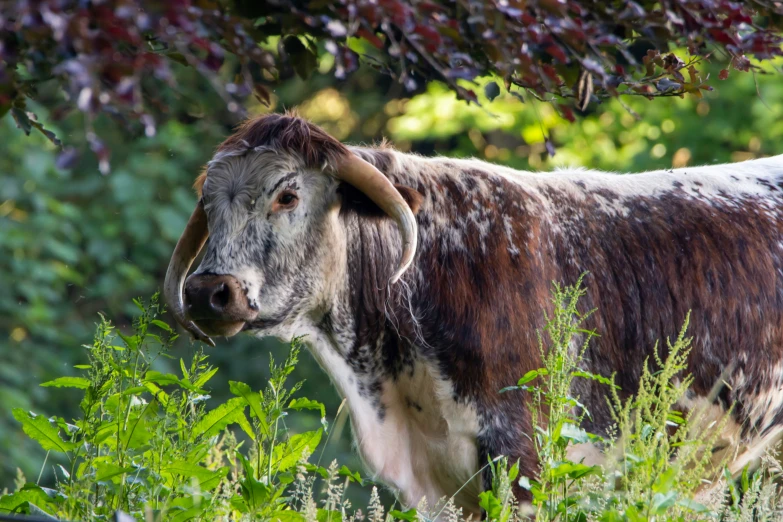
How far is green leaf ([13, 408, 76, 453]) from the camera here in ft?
9.14

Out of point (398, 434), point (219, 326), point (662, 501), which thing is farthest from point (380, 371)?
point (662, 501)

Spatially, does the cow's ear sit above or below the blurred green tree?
above

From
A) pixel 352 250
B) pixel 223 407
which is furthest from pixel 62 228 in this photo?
pixel 223 407

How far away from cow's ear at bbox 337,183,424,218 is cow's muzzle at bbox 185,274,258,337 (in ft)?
1.99

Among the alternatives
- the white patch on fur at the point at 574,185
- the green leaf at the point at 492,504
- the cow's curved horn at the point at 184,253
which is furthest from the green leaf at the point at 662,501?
the cow's curved horn at the point at 184,253

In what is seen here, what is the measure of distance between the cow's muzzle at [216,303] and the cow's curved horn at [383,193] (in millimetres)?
591

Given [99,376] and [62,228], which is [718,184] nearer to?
[99,376]

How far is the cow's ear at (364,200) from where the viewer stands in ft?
13.1

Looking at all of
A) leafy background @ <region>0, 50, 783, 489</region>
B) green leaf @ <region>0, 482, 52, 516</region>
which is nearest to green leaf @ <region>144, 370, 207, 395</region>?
green leaf @ <region>0, 482, 52, 516</region>

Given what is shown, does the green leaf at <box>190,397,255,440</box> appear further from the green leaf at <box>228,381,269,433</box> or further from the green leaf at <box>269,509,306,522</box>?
the green leaf at <box>269,509,306,522</box>

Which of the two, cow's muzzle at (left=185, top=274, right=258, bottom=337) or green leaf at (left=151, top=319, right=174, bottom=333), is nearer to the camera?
green leaf at (left=151, top=319, right=174, bottom=333)

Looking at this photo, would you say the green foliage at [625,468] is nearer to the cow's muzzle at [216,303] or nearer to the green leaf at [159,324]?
the green leaf at [159,324]

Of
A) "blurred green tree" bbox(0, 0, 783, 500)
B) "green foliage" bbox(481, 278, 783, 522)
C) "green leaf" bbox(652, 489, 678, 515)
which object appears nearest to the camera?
"green leaf" bbox(652, 489, 678, 515)

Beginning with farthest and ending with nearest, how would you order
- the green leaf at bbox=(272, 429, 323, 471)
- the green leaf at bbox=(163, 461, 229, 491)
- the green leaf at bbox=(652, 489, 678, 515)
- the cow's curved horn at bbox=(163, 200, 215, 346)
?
the cow's curved horn at bbox=(163, 200, 215, 346) → the green leaf at bbox=(272, 429, 323, 471) → the green leaf at bbox=(163, 461, 229, 491) → the green leaf at bbox=(652, 489, 678, 515)
